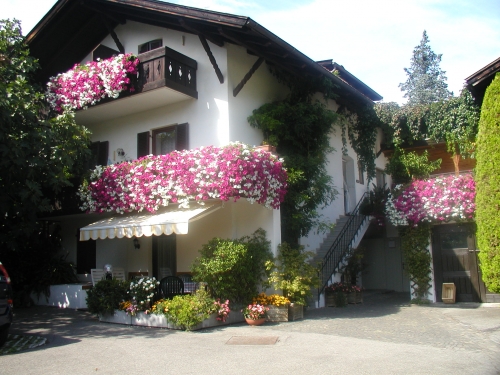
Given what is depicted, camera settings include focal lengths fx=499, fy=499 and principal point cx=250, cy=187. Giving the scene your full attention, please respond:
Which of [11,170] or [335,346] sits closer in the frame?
[335,346]

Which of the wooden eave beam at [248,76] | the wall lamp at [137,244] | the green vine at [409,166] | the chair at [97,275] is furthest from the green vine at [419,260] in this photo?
the chair at [97,275]

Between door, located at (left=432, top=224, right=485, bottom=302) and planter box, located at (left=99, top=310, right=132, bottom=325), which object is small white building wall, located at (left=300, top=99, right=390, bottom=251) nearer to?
door, located at (left=432, top=224, right=485, bottom=302)

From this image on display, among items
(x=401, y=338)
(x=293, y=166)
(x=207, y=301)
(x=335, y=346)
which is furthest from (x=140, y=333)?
(x=293, y=166)

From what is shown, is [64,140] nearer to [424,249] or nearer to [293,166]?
[293,166]

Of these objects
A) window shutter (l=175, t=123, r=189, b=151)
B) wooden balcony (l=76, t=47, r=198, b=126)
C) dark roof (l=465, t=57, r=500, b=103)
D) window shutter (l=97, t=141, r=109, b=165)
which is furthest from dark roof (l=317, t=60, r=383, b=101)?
window shutter (l=97, t=141, r=109, b=165)

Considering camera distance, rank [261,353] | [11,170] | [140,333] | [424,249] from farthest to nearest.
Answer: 1. [424,249]
2. [11,170]
3. [140,333]
4. [261,353]

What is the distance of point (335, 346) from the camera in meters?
9.20

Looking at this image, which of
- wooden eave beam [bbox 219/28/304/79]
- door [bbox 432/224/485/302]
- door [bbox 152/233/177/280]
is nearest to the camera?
wooden eave beam [bbox 219/28/304/79]

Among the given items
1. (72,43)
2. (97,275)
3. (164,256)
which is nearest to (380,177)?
(164,256)

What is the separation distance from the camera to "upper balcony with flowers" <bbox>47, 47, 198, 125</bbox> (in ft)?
46.3

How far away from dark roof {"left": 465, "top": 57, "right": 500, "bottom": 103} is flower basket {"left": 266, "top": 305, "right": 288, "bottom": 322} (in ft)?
28.4

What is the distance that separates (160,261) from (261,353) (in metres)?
7.98

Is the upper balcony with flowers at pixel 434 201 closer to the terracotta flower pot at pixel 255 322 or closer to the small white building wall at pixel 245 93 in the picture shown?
the small white building wall at pixel 245 93

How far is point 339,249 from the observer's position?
1658cm
